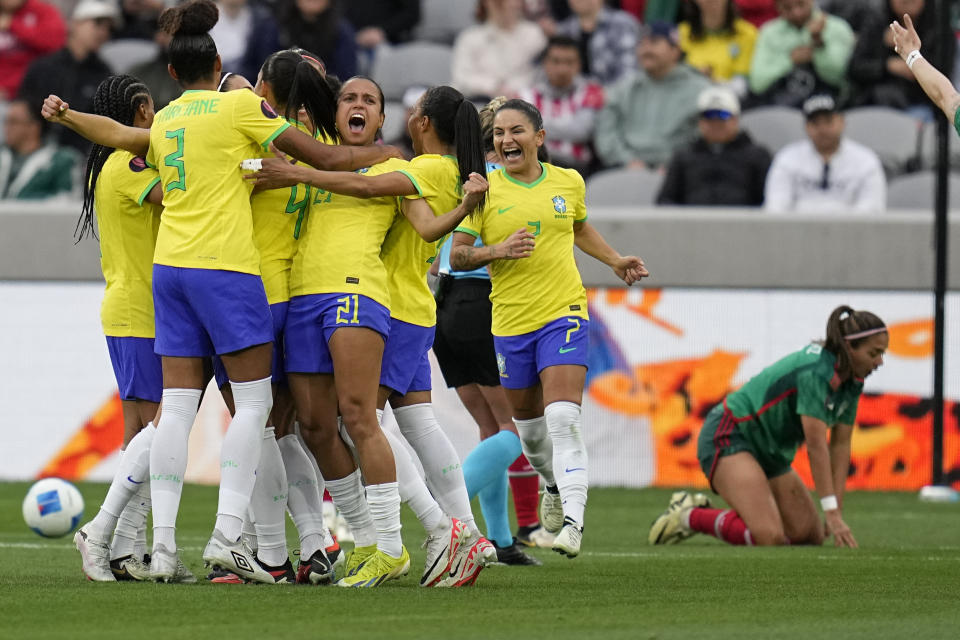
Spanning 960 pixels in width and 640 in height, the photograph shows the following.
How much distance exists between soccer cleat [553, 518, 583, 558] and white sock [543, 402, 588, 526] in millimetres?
278

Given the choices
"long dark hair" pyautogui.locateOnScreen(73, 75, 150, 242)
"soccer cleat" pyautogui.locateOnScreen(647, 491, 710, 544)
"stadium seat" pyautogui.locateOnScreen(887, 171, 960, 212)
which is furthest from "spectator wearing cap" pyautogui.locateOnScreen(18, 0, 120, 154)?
"long dark hair" pyautogui.locateOnScreen(73, 75, 150, 242)

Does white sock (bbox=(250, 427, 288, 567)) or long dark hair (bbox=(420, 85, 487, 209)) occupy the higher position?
long dark hair (bbox=(420, 85, 487, 209))

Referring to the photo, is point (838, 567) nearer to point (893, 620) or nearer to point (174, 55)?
point (893, 620)

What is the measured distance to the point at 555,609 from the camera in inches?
221

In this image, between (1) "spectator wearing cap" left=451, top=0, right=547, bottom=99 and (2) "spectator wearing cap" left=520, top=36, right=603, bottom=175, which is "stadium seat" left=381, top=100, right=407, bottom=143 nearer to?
(1) "spectator wearing cap" left=451, top=0, right=547, bottom=99

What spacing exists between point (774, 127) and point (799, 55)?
0.79m

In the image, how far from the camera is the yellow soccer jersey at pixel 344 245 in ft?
20.4

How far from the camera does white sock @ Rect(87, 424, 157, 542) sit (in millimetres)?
6402

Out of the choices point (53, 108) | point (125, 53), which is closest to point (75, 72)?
point (125, 53)

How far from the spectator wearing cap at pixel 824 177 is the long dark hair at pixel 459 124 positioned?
23.6 feet

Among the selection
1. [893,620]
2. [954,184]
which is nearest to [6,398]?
[954,184]

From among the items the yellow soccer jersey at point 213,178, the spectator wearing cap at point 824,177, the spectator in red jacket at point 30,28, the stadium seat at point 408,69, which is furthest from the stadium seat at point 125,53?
the yellow soccer jersey at point 213,178

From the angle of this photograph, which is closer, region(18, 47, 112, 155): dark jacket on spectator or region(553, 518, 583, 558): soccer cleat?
region(553, 518, 583, 558): soccer cleat

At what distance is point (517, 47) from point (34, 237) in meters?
5.37
